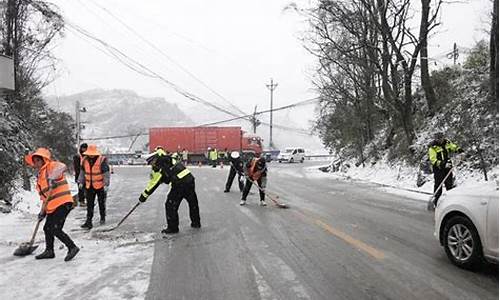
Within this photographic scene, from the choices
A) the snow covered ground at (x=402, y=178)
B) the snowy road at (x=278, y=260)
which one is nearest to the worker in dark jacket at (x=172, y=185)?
the snowy road at (x=278, y=260)

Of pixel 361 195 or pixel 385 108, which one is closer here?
pixel 361 195

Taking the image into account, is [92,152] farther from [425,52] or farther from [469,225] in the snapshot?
[425,52]

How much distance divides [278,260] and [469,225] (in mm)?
2386

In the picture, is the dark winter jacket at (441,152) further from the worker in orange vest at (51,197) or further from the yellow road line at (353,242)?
the worker in orange vest at (51,197)

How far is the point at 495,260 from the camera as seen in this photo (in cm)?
519

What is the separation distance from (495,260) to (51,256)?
5644 millimetres

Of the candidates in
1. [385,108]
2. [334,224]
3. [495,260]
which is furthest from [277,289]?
[385,108]

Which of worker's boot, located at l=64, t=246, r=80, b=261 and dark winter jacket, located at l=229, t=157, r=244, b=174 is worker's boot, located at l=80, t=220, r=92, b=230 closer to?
worker's boot, located at l=64, t=246, r=80, b=261

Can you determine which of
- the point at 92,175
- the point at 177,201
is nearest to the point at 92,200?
the point at 92,175

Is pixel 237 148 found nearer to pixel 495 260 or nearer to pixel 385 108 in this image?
pixel 385 108

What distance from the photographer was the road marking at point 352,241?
21.3ft

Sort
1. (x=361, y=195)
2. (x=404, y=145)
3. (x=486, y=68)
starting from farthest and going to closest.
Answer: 1. (x=404, y=145)
2. (x=486, y=68)
3. (x=361, y=195)

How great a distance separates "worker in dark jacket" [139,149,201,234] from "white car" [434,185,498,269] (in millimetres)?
4386

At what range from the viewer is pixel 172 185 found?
867 centimetres
